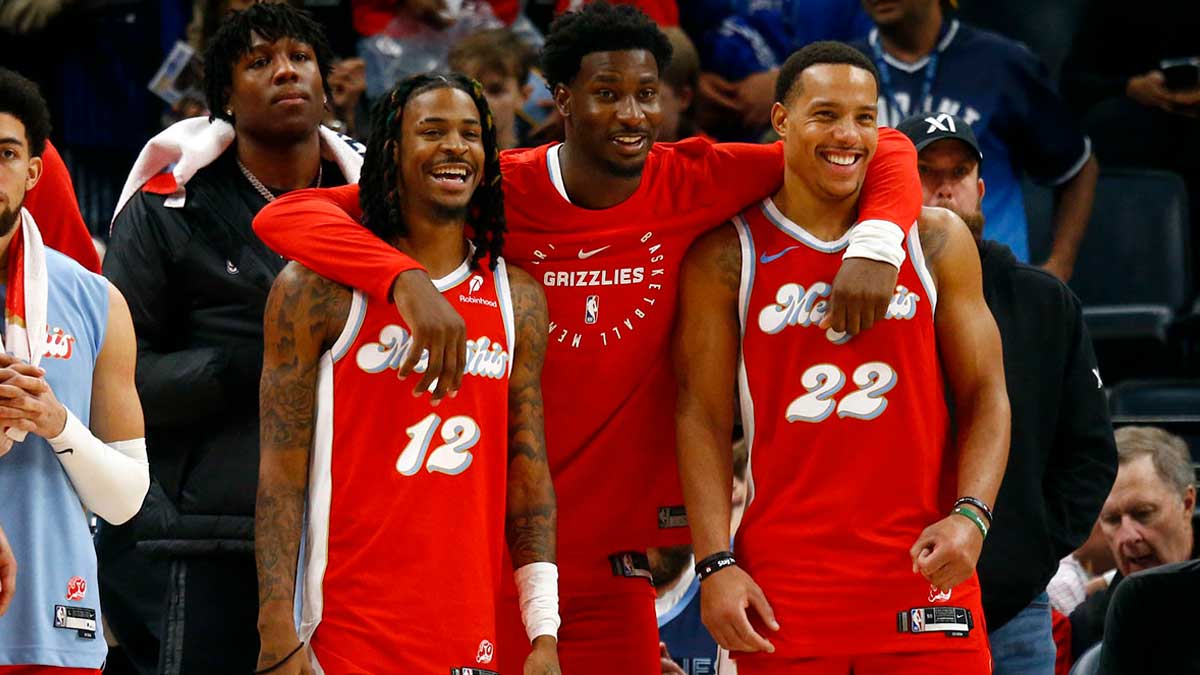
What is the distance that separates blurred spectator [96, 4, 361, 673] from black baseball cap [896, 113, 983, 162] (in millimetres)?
1534

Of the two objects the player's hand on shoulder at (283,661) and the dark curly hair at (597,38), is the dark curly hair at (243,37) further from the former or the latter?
the player's hand on shoulder at (283,661)

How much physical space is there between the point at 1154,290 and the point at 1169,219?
30cm

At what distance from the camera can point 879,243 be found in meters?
3.98

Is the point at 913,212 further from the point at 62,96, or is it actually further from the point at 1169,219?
the point at 62,96

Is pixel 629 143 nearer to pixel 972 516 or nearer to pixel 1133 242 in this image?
pixel 972 516

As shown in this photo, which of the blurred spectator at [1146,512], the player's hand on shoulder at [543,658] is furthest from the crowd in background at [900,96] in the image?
the player's hand on shoulder at [543,658]

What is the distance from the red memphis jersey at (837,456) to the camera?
12.9ft

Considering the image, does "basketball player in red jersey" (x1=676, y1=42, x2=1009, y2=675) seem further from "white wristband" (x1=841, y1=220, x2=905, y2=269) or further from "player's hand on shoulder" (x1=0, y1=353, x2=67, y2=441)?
"player's hand on shoulder" (x1=0, y1=353, x2=67, y2=441)

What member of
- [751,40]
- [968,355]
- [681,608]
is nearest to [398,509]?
[968,355]

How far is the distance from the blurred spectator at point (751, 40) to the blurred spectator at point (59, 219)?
12.2ft

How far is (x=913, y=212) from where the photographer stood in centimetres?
409

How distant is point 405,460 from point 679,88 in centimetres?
354

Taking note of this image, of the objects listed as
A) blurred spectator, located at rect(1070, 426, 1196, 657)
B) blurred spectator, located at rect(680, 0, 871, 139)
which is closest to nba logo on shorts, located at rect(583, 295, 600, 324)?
blurred spectator, located at rect(1070, 426, 1196, 657)

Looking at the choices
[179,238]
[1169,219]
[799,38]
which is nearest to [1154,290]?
[1169,219]
